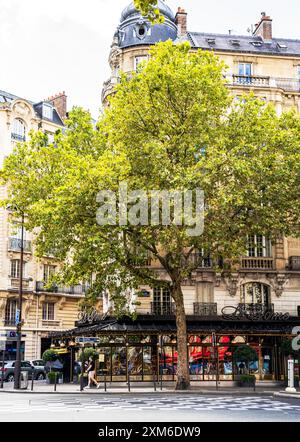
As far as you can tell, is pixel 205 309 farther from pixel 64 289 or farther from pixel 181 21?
pixel 64 289

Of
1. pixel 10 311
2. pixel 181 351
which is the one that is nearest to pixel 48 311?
pixel 10 311

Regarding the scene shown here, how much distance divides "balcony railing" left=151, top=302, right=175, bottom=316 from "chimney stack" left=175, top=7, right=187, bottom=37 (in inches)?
680

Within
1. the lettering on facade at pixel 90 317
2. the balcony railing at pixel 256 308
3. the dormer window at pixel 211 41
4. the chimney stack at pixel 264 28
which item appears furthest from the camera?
the chimney stack at pixel 264 28

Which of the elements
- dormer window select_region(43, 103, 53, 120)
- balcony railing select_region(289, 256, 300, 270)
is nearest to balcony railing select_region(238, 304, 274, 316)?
balcony railing select_region(289, 256, 300, 270)

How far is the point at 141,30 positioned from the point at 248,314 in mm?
18263

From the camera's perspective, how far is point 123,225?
27.4 meters

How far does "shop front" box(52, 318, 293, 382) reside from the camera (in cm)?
3450

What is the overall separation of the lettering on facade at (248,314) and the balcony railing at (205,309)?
18.2 inches

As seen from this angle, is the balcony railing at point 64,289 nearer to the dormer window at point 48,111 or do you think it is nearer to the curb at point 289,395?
the dormer window at point 48,111

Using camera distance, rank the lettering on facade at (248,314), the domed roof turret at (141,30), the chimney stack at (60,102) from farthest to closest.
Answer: the chimney stack at (60,102), the domed roof turret at (141,30), the lettering on facade at (248,314)

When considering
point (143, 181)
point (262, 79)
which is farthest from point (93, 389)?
point (262, 79)

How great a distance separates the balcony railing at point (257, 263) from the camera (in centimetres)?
3772

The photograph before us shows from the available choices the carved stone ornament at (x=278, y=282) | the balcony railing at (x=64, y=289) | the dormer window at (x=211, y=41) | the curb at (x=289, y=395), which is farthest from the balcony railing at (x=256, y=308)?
the balcony railing at (x=64, y=289)

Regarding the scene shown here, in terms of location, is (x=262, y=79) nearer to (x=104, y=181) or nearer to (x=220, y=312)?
(x=220, y=312)
